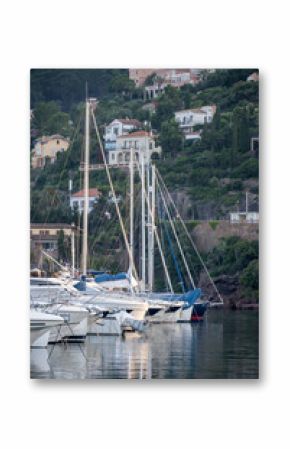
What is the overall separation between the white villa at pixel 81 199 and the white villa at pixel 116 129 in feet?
1.14

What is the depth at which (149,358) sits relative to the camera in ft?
43.7

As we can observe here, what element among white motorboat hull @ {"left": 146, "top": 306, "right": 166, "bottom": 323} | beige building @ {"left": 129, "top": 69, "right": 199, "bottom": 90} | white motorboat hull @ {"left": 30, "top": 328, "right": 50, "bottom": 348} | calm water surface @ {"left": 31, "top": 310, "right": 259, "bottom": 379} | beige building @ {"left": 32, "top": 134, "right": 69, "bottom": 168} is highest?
beige building @ {"left": 129, "top": 69, "right": 199, "bottom": 90}

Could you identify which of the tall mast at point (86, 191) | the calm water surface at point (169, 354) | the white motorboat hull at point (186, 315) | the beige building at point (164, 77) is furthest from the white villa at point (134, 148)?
the calm water surface at point (169, 354)

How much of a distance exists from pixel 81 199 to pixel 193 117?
1016mm

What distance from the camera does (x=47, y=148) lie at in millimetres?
13266

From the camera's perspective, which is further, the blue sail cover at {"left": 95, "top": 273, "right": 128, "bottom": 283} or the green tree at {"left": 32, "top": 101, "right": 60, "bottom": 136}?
the blue sail cover at {"left": 95, "top": 273, "right": 128, "bottom": 283}

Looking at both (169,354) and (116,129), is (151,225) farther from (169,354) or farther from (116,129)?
(169,354)

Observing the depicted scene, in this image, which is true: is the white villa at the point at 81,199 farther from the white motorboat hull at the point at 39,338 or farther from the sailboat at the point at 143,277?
the white motorboat hull at the point at 39,338

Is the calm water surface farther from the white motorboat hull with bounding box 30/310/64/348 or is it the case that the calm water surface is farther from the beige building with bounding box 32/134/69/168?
the beige building with bounding box 32/134/69/168

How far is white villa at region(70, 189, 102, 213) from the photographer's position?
529 inches

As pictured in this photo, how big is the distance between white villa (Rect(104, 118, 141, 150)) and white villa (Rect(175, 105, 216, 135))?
31 centimetres

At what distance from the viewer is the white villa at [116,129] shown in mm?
13391

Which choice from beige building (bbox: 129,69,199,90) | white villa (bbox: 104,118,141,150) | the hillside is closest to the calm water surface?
the hillside

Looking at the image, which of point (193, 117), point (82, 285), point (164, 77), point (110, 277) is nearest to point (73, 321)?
point (82, 285)
